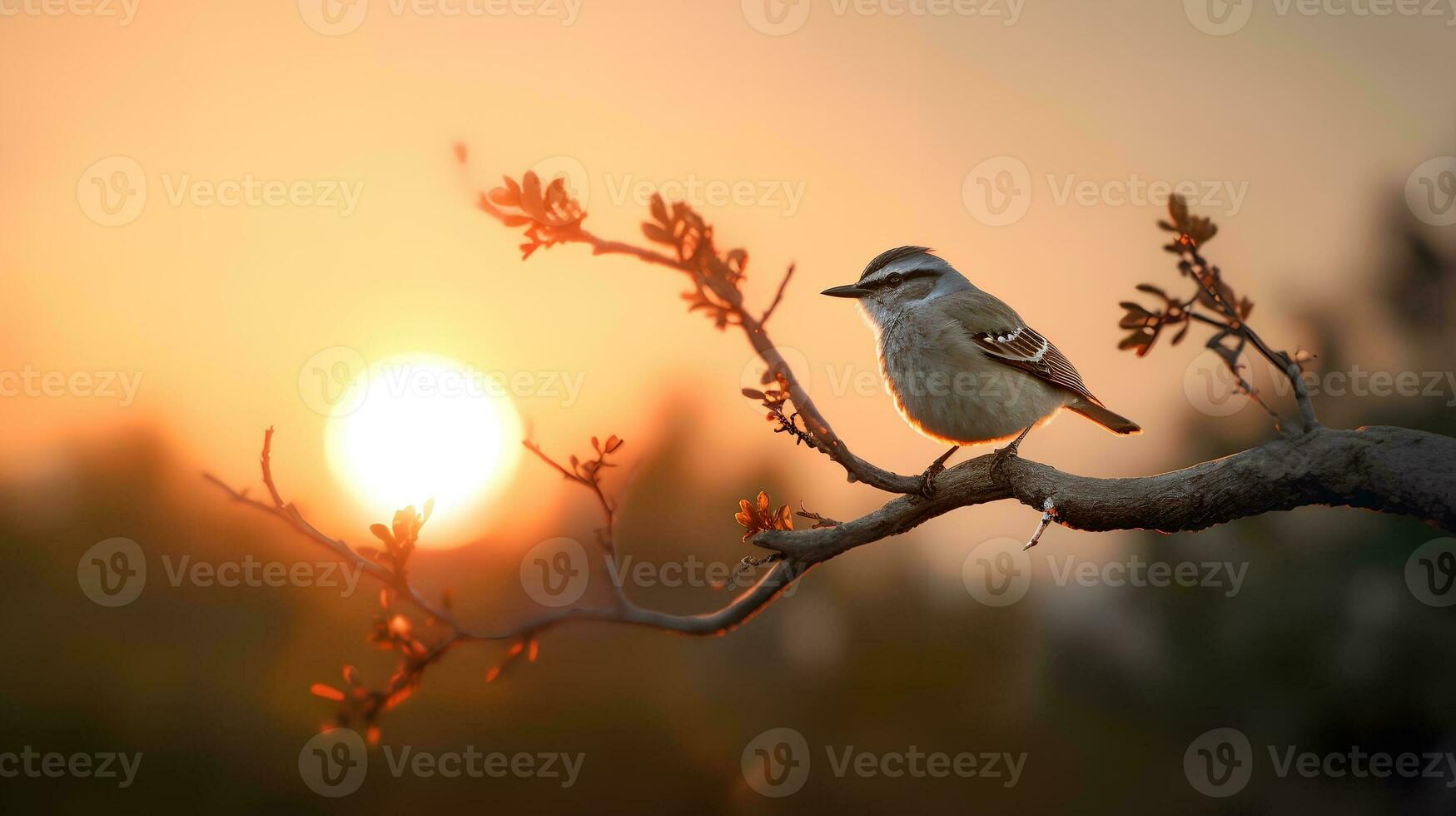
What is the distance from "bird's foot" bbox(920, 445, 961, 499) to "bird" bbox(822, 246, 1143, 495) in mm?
113

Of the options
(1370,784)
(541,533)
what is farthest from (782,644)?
(1370,784)

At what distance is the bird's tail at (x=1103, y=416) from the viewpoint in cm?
572

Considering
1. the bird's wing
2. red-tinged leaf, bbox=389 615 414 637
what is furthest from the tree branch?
the bird's wing

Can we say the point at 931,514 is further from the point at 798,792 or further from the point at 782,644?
the point at 782,644

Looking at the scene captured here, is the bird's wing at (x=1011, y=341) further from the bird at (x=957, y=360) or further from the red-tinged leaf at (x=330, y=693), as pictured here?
the red-tinged leaf at (x=330, y=693)

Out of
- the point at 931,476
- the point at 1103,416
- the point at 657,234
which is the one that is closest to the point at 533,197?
the point at 657,234

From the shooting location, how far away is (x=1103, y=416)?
581 cm

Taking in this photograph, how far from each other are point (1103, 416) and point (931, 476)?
194 cm

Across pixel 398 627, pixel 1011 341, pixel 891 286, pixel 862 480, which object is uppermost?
pixel 891 286

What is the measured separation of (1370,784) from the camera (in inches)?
696

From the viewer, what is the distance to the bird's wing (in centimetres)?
552

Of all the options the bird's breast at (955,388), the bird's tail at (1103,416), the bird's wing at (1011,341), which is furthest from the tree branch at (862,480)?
A: the bird's tail at (1103,416)

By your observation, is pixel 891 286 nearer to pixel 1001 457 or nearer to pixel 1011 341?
pixel 1011 341

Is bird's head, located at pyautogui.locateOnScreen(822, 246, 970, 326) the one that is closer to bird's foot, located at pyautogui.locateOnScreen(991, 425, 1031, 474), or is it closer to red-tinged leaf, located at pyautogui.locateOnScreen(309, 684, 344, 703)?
bird's foot, located at pyautogui.locateOnScreen(991, 425, 1031, 474)
